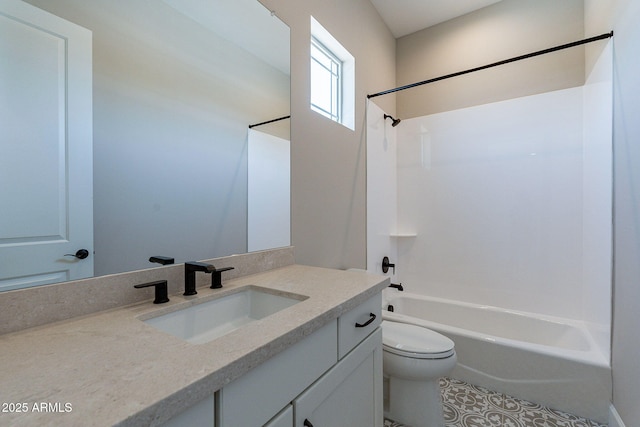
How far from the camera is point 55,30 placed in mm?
766

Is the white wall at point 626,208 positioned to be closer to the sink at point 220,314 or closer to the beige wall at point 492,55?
the beige wall at point 492,55

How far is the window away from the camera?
1.81 meters

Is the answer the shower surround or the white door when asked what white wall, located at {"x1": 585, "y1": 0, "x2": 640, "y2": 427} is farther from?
the white door

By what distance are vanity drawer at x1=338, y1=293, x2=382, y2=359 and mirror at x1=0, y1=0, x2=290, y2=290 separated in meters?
0.60

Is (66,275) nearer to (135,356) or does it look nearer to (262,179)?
(135,356)

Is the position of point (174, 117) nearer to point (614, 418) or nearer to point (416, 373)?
point (416, 373)

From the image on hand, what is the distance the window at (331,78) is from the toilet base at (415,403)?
169cm

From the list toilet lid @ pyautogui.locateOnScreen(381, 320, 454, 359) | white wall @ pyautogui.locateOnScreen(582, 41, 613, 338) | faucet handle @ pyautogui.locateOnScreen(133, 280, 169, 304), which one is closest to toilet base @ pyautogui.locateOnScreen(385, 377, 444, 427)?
toilet lid @ pyautogui.locateOnScreen(381, 320, 454, 359)

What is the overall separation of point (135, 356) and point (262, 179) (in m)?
0.97

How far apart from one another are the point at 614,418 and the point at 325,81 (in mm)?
2532

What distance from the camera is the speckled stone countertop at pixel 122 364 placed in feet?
1.29

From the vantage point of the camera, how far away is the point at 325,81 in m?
1.94

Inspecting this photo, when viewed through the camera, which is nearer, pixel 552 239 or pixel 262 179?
pixel 262 179

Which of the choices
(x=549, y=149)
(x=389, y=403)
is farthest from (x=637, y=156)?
(x=389, y=403)
